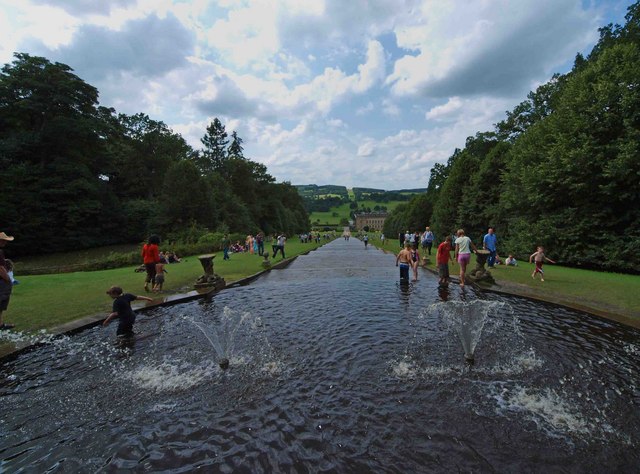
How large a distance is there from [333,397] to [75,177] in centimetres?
4537

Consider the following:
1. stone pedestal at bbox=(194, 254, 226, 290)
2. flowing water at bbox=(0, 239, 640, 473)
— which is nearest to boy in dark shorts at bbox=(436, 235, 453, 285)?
flowing water at bbox=(0, 239, 640, 473)

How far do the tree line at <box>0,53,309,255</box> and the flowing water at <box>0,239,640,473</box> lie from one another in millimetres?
37256

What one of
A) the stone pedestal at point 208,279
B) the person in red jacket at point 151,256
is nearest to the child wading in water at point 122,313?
the person in red jacket at point 151,256

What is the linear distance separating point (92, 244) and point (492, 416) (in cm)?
4703

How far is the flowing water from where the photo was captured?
378cm

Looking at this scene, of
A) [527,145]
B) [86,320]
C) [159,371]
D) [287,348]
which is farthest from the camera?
[527,145]

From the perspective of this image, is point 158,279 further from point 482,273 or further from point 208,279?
point 482,273

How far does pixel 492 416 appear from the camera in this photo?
4418mm

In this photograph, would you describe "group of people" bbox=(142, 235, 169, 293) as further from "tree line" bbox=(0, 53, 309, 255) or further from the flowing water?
"tree line" bbox=(0, 53, 309, 255)

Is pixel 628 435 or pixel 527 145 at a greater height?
pixel 527 145

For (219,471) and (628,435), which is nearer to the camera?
(219,471)

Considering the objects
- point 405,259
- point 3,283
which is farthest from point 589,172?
point 3,283

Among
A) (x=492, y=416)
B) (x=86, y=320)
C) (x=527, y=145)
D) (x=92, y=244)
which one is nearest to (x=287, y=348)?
(x=492, y=416)

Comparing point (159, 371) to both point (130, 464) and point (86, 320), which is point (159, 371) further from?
point (86, 320)
